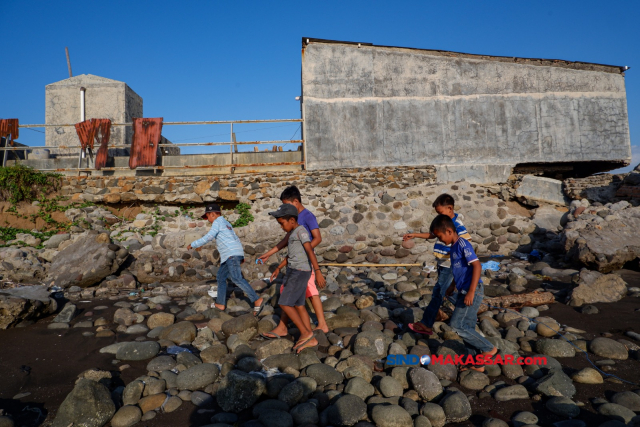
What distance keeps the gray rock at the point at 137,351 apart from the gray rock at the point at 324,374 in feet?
5.51

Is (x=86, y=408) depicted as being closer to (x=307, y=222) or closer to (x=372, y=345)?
(x=372, y=345)

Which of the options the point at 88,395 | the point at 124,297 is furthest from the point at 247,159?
the point at 88,395

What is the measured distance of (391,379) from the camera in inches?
116

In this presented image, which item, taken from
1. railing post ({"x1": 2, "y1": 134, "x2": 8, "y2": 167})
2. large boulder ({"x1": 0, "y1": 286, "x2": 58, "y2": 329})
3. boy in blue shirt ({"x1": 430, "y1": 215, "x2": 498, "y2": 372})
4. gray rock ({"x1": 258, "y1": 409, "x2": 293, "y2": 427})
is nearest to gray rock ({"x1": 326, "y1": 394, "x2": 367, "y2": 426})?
gray rock ({"x1": 258, "y1": 409, "x2": 293, "y2": 427})

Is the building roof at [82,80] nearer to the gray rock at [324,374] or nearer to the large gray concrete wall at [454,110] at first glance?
the large gray concrete wall at [454,110]

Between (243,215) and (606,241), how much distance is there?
7.80 m

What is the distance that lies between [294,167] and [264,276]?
4.05m

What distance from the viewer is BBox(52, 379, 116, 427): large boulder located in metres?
2.50

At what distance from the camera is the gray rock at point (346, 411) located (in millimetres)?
2512

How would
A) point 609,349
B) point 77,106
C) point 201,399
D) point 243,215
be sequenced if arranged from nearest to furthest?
point 201,399 < point 609,349 < point 243,215 < point 77,106

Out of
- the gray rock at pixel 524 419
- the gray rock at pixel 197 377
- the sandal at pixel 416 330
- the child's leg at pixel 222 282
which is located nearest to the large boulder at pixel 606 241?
the sandal at pixel 416 330

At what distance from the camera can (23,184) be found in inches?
371

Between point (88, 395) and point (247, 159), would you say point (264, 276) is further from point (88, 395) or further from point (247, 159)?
point (88, 395)

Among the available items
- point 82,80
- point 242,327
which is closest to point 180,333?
point 242,327
